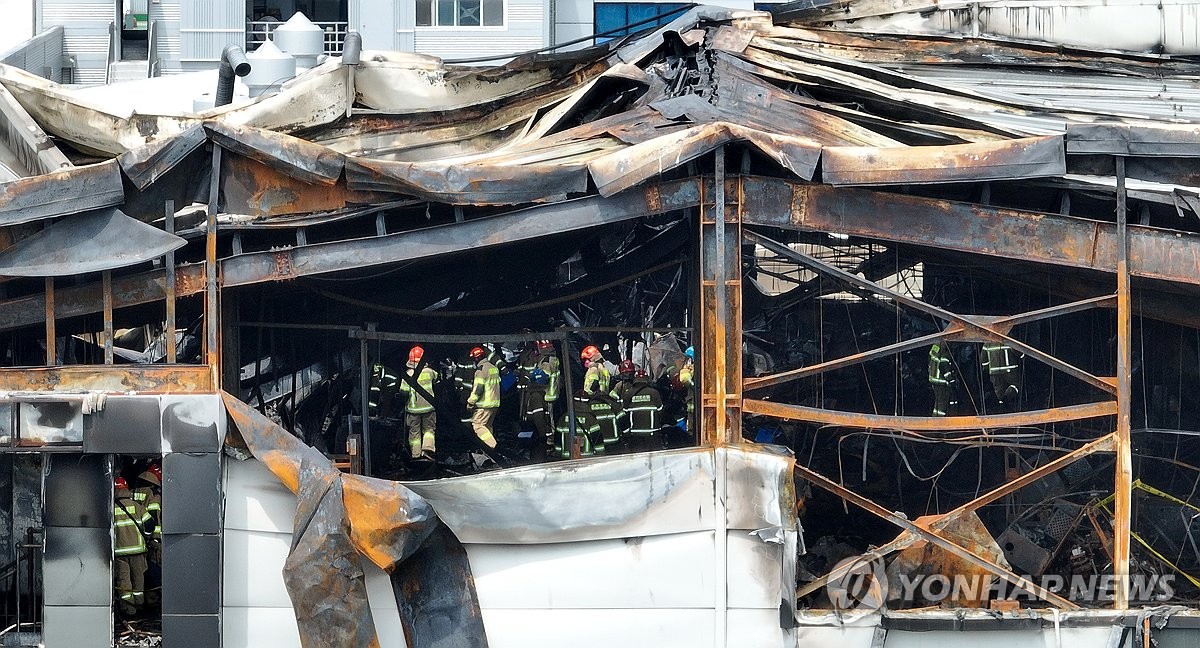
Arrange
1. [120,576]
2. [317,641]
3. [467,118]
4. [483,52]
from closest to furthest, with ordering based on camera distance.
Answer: [317,641], [120,576], [467,118], [483,52]

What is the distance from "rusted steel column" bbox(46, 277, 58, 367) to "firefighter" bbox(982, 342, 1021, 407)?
9.56 m

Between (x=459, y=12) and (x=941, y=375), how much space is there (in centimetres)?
1593

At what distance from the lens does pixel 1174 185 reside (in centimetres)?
1203

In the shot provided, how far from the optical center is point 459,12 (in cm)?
2858

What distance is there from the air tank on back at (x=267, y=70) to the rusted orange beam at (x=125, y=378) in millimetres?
7437

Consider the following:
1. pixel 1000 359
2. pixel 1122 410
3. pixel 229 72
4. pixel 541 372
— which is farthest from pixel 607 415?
pixel 229 72

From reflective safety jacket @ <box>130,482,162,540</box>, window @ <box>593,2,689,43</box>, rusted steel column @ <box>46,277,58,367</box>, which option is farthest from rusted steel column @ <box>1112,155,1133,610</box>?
window @ <box>593,2,689,43</box>

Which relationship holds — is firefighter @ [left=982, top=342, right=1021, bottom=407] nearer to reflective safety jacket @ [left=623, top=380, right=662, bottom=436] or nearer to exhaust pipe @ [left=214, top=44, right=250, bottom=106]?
reflective safety jacket @ [left=623, top=380, right=662, bottom=436]

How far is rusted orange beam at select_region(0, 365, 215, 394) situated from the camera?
12.0m

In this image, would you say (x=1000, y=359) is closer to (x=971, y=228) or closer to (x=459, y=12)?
(x=971, y=228)

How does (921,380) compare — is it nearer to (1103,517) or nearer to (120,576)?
(1103,517)

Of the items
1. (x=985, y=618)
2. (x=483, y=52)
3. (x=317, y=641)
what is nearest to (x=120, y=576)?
(x=317, y=641)

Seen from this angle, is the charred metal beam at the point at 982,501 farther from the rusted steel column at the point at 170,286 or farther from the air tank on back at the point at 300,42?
the air tank on back at the point at 300,42

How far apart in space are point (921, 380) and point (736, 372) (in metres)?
5.28
